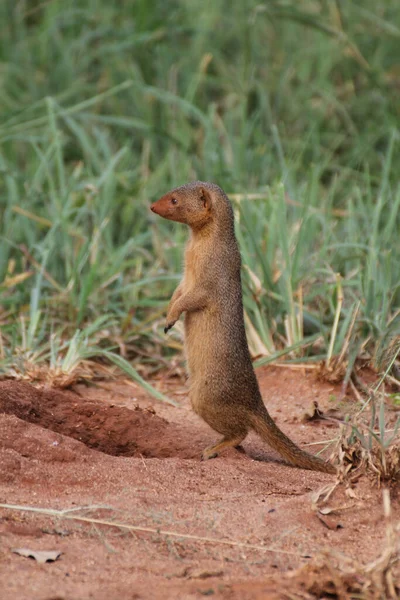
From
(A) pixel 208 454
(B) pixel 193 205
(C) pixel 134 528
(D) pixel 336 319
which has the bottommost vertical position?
(A) pixel 208 454

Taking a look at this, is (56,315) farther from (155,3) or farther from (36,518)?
(155,3)

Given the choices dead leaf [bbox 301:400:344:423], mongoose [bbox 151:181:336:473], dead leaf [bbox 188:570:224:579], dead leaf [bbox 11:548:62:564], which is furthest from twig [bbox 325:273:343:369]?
dead leaf [bbox 11:548:62:564]

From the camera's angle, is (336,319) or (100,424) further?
(336,319)

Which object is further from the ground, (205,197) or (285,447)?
(205,197)

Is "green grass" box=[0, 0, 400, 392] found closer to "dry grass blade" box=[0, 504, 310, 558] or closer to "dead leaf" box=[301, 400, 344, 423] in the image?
"dead leaf" box=[301, 400, 344, 423]

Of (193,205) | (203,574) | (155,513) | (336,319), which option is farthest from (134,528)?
(336,319)

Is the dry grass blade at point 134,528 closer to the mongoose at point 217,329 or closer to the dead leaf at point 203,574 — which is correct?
the dead leaf at point 203,574

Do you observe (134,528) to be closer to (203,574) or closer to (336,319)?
(203,574)

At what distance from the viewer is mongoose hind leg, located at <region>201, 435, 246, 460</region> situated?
12.2ft

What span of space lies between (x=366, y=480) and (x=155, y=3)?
521 cm

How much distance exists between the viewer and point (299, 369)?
475 centimetres

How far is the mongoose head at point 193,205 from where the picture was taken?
3.95 m

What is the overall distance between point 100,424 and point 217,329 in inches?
23.2

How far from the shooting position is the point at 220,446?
377cm
